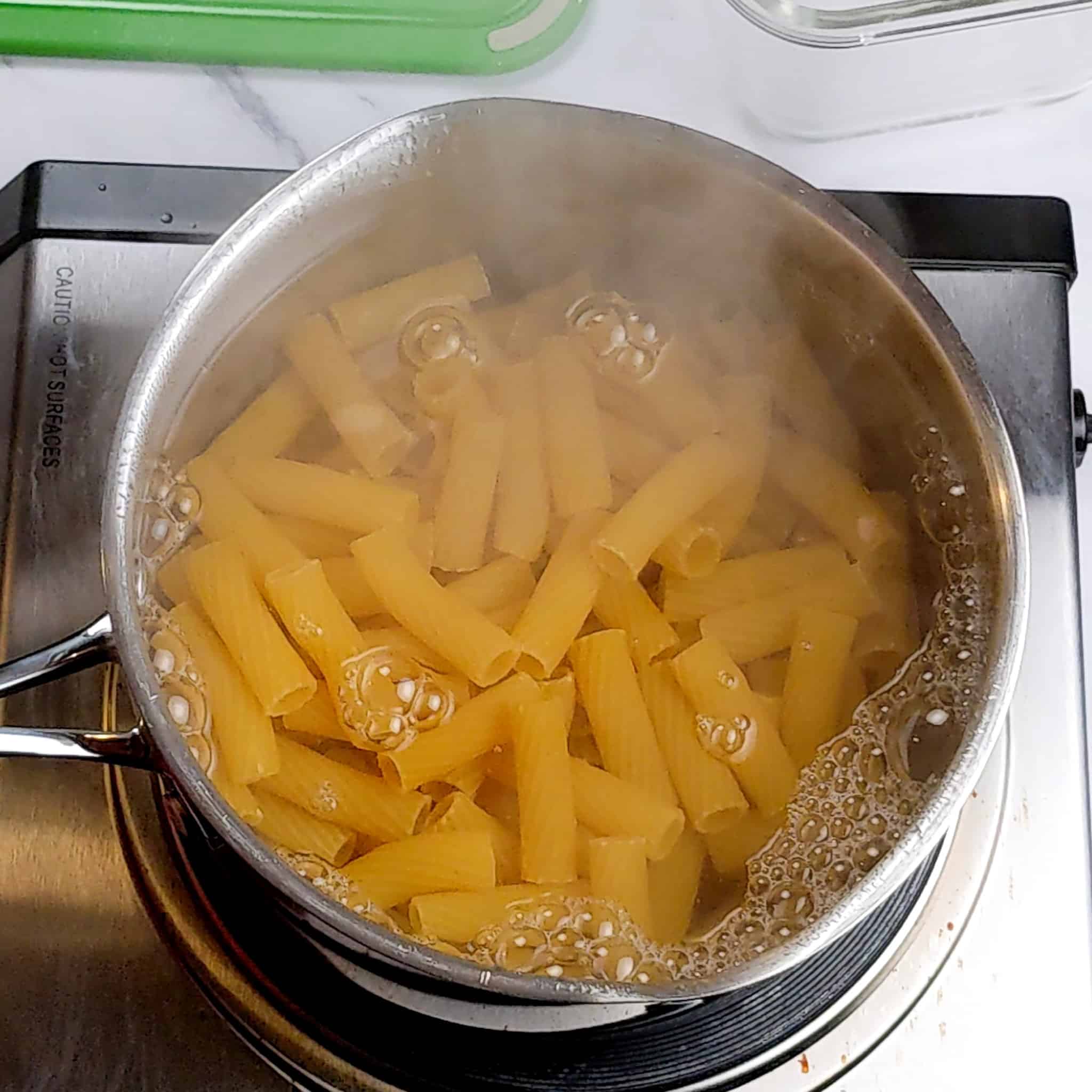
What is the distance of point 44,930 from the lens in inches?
24.0

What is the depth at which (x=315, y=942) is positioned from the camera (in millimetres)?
588

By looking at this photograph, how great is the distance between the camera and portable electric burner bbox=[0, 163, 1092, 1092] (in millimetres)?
586

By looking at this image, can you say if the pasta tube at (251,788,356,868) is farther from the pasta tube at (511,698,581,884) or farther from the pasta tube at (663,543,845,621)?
the pasta tube at (663,543,845,621)

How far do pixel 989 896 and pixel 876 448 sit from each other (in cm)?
23

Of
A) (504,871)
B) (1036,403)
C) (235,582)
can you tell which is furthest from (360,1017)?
(1036,403)

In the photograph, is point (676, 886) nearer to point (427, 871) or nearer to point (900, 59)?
point (427, 871)

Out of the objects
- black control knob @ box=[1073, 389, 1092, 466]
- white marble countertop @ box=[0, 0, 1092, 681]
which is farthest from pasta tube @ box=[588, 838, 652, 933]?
white marble countertop @ box=[0, 0, 1092, 681]

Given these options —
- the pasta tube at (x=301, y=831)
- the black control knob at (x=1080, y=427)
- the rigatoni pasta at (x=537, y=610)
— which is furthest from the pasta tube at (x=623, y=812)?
the black control knob at (x=1080, y=427)

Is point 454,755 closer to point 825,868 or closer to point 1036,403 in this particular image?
point 825,868

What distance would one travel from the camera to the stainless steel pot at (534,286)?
485 mm

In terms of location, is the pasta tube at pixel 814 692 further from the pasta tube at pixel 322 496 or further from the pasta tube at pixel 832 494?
the pasta tube at pixel 322 496

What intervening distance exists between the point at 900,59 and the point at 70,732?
0.59 metres

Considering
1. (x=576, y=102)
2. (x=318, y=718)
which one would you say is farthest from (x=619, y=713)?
(x=576, y=102)

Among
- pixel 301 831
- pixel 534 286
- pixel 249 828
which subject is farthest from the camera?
pixel 534 286
